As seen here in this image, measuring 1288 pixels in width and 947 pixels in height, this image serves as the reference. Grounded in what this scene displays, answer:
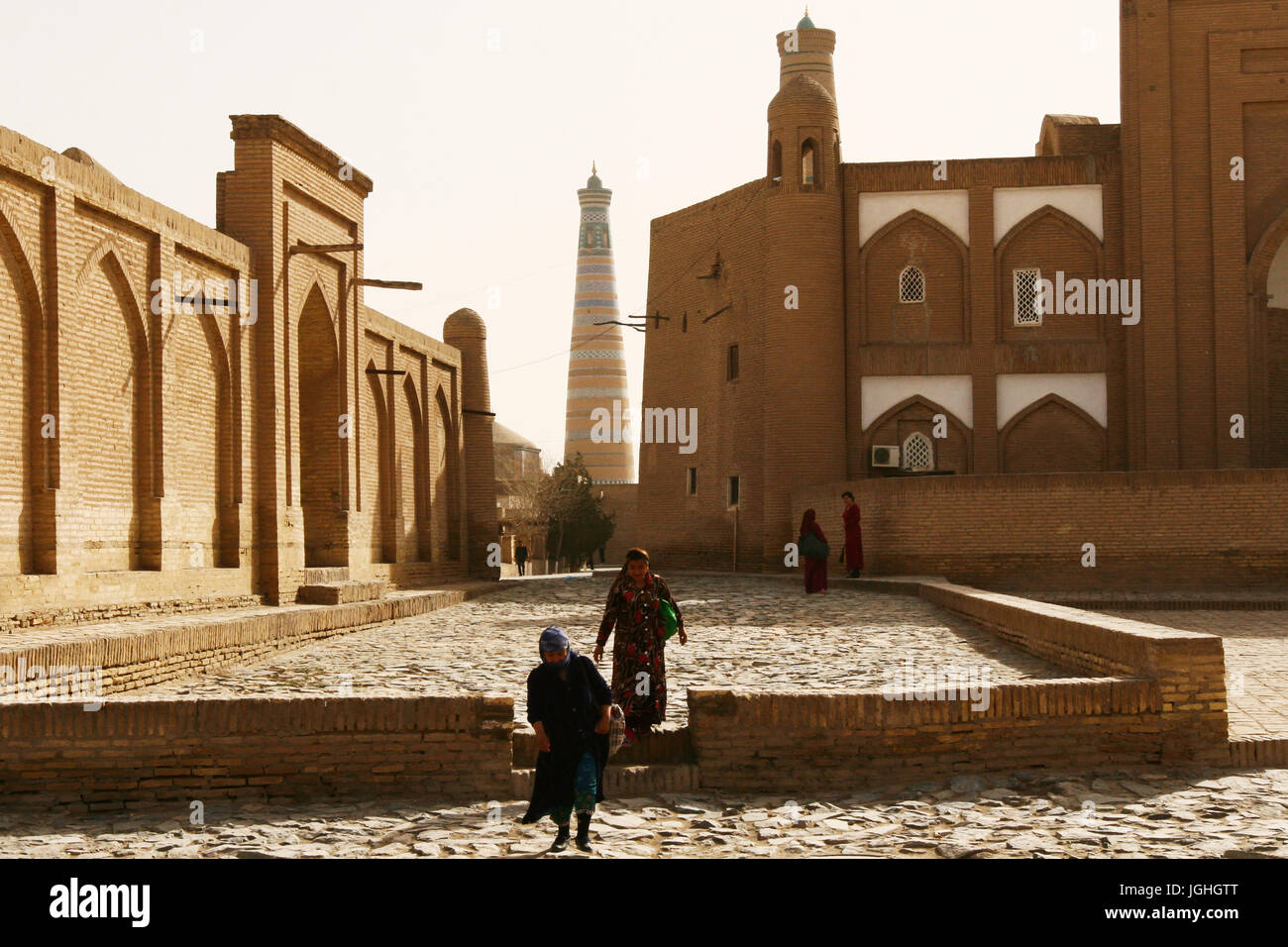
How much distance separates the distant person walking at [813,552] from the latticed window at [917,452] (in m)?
7.63

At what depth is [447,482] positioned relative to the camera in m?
27.2

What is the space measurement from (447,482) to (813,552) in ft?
34.1

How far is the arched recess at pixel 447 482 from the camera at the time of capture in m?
26.5

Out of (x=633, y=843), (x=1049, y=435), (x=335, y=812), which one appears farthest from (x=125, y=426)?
(x=1049, y=435)

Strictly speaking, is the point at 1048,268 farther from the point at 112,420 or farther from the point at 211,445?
the point at 112,420

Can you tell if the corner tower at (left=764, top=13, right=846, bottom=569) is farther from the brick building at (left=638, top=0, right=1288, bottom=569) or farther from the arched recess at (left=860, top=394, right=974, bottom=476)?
the arched recess at (left=860, top=394, right=974, bottom=476)

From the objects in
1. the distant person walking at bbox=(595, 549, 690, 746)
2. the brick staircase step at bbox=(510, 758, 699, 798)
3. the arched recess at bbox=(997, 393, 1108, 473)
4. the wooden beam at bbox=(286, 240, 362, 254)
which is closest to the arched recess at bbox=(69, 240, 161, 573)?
the wooden beam at bbox=(286, 240, 362, 254)

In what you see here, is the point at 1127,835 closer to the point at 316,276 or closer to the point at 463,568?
the point at 316,276

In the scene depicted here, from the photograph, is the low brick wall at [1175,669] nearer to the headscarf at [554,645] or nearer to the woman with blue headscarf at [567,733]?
the woman with blue headscarf at [567,733]

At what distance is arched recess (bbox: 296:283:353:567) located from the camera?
20.4 meters

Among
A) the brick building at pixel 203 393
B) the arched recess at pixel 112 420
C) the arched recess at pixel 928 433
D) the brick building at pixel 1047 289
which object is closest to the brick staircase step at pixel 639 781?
the brick building at pixel 203 393

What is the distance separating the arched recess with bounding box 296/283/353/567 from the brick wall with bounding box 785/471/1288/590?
7.75 metres
